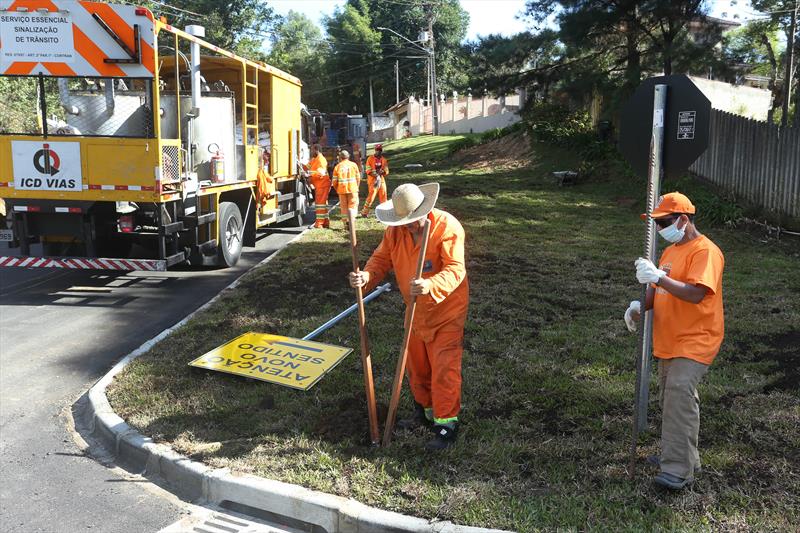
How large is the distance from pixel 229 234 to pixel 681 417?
312 inches

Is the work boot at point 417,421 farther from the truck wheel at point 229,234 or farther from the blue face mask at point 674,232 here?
the truck wheel at point 229,234

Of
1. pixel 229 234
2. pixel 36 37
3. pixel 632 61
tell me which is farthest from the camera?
pixel 632 61

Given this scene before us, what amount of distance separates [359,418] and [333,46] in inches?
2524

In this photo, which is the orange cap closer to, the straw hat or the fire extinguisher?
the straw hat

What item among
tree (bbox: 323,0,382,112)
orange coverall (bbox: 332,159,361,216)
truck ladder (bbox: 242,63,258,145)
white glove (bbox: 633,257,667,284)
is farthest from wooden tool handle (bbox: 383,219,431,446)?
tree (bbox: 323,0,382,112)

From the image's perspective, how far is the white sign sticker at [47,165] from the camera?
8062 millimetres

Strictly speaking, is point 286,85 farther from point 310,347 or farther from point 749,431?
point 749,431

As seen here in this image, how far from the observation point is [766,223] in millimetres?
12133

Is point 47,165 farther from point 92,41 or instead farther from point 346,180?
point 346,180

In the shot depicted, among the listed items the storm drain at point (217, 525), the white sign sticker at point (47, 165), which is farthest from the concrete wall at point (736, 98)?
the storm drain at point (217, 525)

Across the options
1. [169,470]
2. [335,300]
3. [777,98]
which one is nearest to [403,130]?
[777,98]

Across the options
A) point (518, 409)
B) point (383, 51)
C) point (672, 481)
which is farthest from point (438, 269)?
point (383, 51)

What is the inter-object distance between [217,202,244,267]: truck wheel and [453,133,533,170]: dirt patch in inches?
635

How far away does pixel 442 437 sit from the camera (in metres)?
4.33
